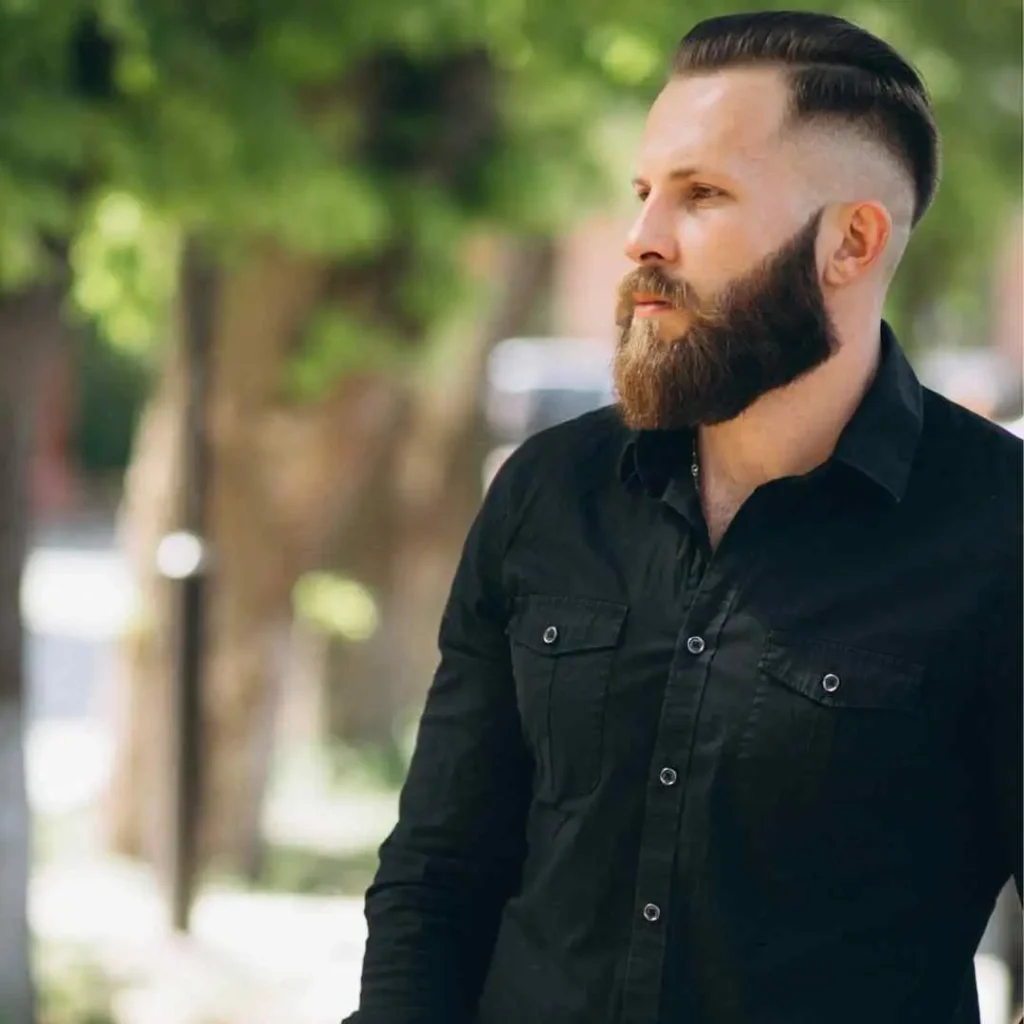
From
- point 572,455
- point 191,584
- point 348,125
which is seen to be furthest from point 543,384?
point 572,455

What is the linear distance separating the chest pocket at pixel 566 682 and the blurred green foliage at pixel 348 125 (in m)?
2.36

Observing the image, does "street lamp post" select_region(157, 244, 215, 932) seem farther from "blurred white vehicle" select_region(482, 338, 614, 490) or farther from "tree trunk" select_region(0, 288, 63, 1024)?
"blurred white vehicle" select_region(482, 338, 614, 490)

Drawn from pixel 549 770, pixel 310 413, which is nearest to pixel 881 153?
Result: pixel 549 770

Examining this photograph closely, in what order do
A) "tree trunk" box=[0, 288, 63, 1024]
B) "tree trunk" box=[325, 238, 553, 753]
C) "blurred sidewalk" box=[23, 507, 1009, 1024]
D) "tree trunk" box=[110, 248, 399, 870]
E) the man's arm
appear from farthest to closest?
"tree trunk" box=[325, 238, 553, 753]
"tree trunk" box=[110, 248, 399, 870]
"blurred sidewalk" box=[23, 507, 1009, 1024]
"tree trunk" box=[0, 288, 63, 1024]
the man's arm

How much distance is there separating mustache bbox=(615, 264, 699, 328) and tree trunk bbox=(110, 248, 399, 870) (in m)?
4.81

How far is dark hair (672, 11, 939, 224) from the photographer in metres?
1.96

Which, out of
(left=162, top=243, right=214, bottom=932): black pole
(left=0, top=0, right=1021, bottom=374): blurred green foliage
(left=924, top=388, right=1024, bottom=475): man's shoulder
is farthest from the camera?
(left=162, top=243, right=214, bottom=932): black pole

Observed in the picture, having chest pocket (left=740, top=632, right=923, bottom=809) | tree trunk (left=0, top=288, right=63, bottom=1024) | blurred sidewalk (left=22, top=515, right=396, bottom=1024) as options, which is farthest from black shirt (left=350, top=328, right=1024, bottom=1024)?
blurred sidewalk (left=22, top=515, right=396, bottom=1024)

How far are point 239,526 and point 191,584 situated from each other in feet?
3.40

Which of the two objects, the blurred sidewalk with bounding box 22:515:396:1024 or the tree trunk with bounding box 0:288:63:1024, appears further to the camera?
the blurred sidewalk with bounding box 22:515:396:1024

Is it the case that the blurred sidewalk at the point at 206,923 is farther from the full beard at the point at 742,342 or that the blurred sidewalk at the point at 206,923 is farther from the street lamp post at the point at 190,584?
the full beard at the point at 742,342

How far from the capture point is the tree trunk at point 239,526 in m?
7.00

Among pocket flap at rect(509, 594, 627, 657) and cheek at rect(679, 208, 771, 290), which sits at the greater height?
cheek at rect(679, 208, 771, 290)

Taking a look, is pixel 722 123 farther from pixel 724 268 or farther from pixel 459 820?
pixel 459 820
